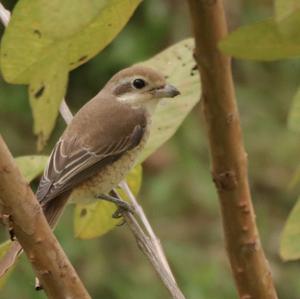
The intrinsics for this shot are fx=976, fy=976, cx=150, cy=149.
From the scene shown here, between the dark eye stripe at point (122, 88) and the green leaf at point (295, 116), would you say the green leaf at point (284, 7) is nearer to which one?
the green leaf at point (295, 116)

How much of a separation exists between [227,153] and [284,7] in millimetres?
212

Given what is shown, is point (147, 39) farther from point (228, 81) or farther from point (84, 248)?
point (228, 81)

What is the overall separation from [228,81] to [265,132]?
16.5 ft

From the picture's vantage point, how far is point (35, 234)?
1.10 meters

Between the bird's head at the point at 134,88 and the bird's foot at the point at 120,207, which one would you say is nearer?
the bird's foot at the point at 120,207

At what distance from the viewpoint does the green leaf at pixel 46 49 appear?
823mm

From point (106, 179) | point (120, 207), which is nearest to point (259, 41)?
point (120, 207)

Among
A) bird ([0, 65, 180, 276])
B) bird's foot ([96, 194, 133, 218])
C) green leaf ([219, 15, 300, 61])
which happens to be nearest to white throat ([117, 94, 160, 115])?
bird ([0, 65, 180, 276])

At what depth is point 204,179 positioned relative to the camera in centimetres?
562

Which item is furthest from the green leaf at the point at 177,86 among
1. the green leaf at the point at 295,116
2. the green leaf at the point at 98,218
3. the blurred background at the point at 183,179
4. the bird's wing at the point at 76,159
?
the blurred background at the point at 183,179

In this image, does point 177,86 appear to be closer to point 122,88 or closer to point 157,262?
point 157,262

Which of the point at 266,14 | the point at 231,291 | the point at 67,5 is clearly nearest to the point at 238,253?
the point at 67,5

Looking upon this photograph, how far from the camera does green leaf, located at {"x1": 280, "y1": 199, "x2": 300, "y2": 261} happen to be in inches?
36.2

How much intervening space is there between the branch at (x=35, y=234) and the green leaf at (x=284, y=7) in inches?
15.6
